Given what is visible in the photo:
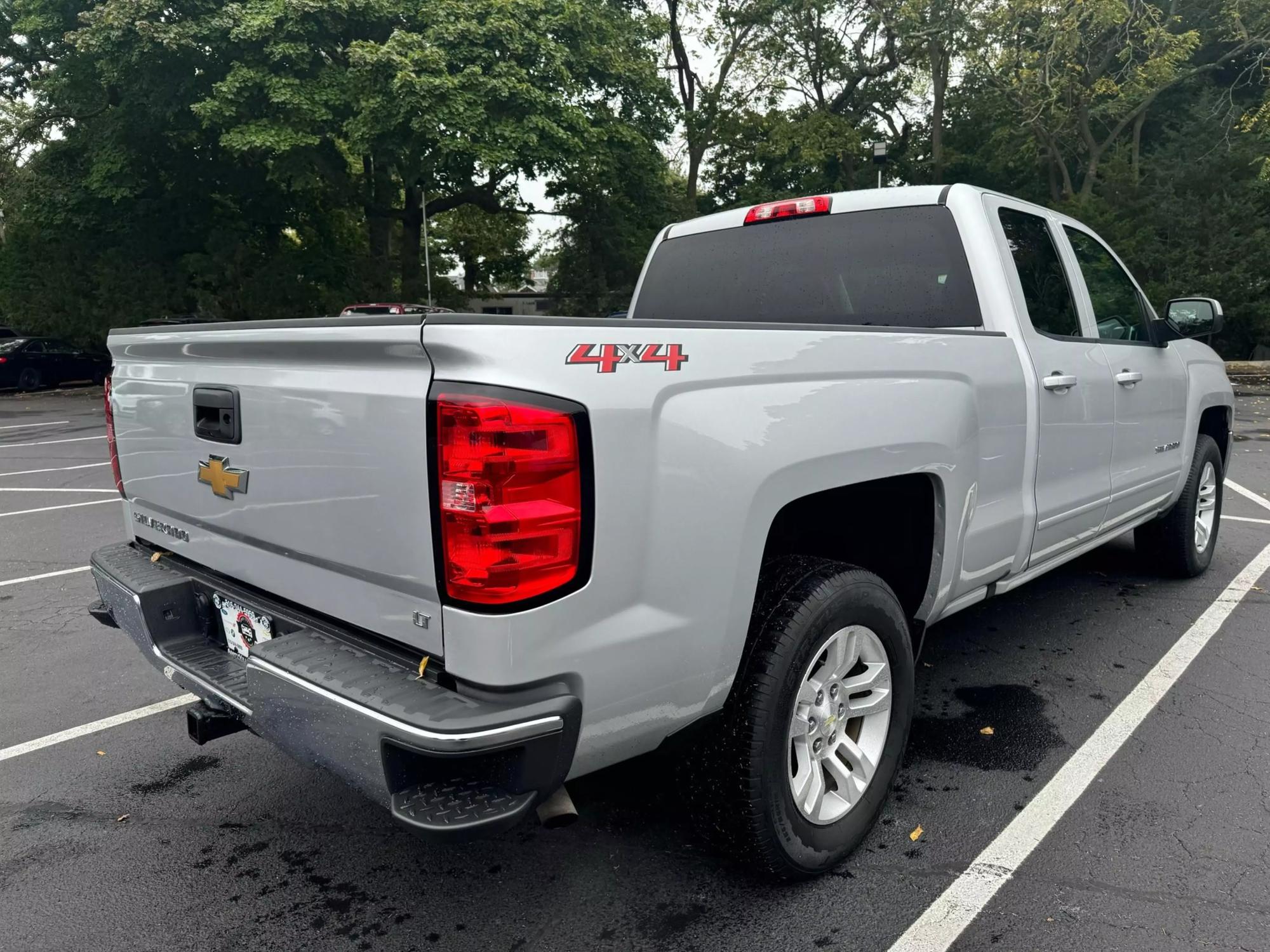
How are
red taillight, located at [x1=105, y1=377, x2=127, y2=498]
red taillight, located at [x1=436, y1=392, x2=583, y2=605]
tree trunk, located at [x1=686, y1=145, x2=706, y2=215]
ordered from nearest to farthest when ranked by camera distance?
red taillight, located at [x1=436, y1=392, x2=583, y2=605] < red taillight, located at [x1=105, y1=377, x2=127, y2=498] < tree trunk, located at [x1=686, y1=145, x2=706, y2=215]

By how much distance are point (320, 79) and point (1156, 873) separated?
19975 millimetres

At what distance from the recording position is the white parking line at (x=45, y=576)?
566cm

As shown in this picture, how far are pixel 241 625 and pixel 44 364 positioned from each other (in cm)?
2467

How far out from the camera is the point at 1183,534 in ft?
16.6

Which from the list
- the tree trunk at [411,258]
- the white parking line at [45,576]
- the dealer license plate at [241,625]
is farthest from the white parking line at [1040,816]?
the tree trunk at [411,258]

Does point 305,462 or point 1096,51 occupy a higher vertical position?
point 1096,51

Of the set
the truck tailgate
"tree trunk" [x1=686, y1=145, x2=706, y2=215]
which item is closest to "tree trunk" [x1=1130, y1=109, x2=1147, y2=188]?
"tree trunk" [x1=686, y1=145, x2=706, y2=215]

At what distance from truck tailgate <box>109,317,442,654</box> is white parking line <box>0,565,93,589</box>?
3.66 m

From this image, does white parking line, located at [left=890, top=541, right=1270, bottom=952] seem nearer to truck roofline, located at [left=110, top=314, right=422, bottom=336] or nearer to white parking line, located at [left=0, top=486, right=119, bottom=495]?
truck roofline, located at [left=110, top=314, right=422, bottom=336]

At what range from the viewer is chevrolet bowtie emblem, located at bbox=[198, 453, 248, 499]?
2.41 m

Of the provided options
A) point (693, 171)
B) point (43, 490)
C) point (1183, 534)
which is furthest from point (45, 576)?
point (693, 171)

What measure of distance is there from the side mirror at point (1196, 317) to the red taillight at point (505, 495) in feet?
13.5

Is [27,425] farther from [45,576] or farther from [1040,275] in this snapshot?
[1040,275]

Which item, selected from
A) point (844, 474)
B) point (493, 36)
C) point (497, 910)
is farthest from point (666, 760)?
point (493, 36)
